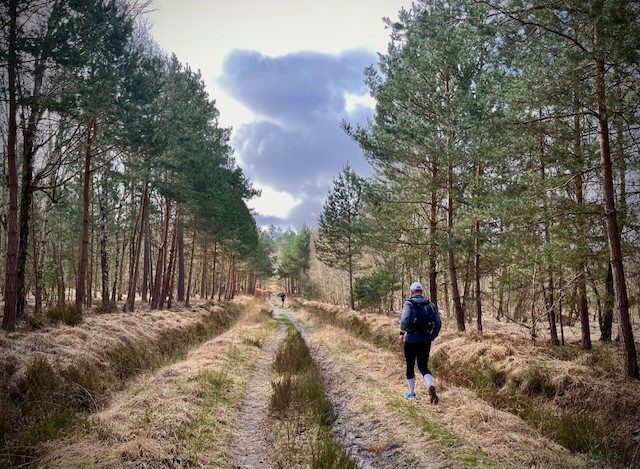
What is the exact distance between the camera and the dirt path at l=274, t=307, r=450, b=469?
499cm

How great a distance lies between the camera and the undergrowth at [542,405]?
5258 millimetres

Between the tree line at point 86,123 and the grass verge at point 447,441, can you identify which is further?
the tree line at point 86,123

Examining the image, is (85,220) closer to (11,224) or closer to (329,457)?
(11,224)

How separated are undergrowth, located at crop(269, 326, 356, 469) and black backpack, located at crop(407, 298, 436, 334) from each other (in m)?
2.17

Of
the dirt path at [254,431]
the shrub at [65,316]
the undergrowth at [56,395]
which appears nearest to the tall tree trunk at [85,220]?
the shrub at [65,316]

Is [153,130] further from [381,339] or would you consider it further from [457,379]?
[457,379]

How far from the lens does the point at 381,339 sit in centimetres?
1470

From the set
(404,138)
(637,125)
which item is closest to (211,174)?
(404,138)

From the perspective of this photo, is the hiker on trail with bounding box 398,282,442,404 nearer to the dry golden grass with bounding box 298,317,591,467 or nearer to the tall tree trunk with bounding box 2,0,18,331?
the dry golden grass with bounding box 298,317,591,467

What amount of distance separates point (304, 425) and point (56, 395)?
408cm

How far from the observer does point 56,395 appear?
21.0 ft

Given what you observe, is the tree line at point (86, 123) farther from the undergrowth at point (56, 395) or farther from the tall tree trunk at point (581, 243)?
the tall tree trunk at point (581, 243)

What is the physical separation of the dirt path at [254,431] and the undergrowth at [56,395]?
7.08 ft

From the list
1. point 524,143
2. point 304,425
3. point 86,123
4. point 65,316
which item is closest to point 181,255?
point 86,123
